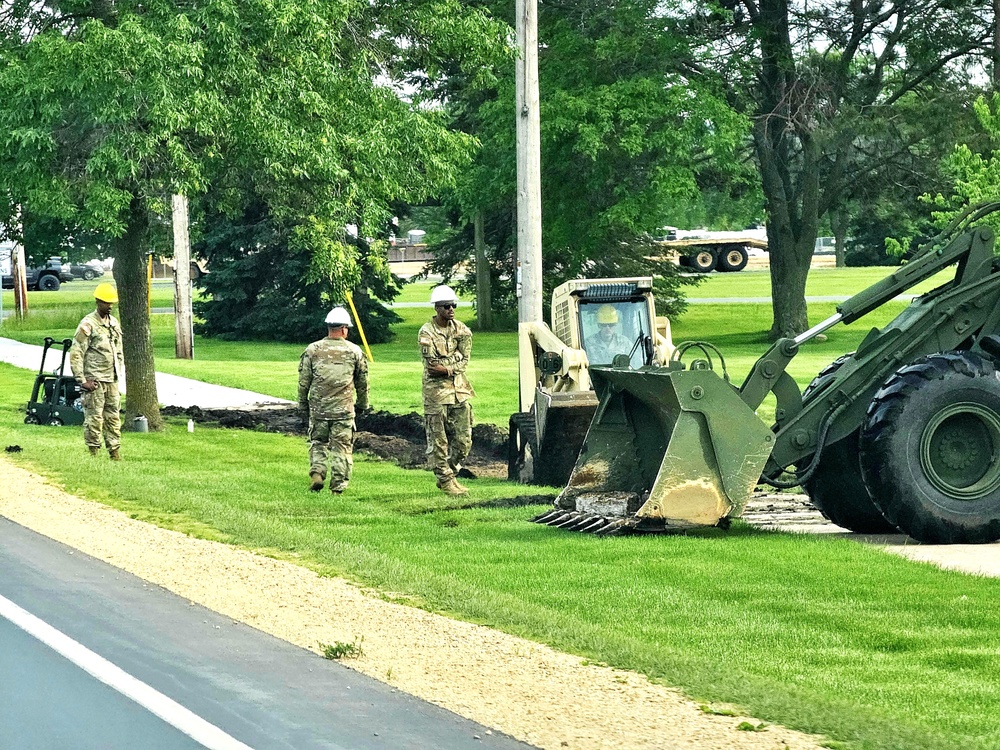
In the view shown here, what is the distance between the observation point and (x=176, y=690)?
331 inches

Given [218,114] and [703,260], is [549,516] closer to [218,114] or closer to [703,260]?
[218,114]

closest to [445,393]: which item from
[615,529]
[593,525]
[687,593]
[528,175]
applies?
[593,525]

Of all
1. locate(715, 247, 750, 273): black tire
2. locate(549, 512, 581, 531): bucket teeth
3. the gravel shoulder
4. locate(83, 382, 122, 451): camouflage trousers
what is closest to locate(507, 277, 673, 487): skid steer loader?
locate(549, 512, 581, 531): bucket teeth

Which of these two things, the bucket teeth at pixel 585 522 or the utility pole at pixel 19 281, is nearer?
the bucket teeth at pixel 585 522

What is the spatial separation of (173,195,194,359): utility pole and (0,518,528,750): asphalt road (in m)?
25.9

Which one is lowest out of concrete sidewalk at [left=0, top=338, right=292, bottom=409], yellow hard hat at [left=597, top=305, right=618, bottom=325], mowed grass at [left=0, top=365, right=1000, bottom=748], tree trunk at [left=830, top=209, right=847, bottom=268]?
mowed grass at [left=0, top=365, right=1000, bottom=748]

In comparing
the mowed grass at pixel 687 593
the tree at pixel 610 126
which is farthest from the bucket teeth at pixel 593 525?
the tree at pixel 610 126

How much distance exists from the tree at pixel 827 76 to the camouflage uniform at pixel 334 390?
24.2m

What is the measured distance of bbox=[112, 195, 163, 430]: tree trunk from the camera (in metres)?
23.1

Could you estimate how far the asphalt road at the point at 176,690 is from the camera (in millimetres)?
7508

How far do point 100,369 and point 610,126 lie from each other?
67.4 ft

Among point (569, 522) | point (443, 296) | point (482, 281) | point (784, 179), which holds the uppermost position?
point (784, 179)

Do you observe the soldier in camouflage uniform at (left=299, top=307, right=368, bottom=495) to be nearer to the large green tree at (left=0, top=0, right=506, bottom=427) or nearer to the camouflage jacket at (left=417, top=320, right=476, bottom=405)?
the camouflage jacket at (left=417, top=320, right=476, bottom=405)

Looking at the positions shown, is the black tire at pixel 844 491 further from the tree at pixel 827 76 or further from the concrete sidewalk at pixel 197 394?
the tree at pixel 827 76
